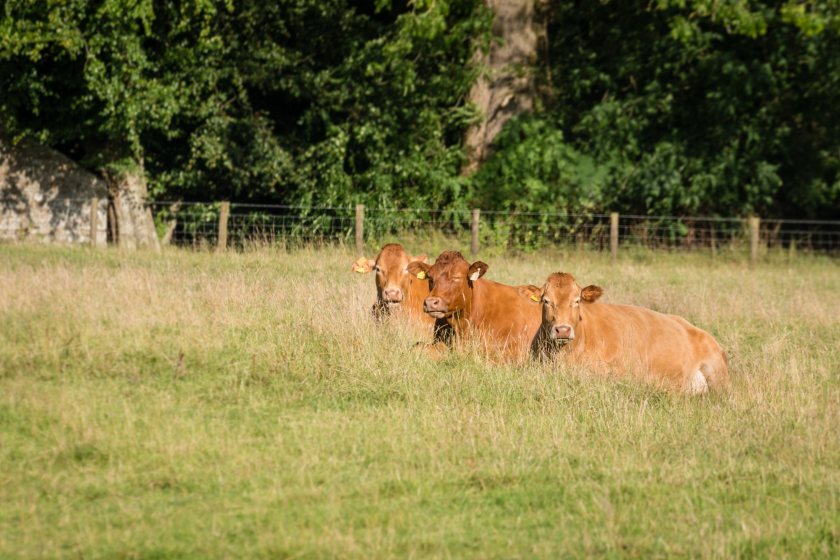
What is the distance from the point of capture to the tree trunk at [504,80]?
2136 cm

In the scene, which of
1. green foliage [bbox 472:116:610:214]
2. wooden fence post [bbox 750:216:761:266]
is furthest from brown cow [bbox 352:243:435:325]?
wooden fence post [bbox 750:216:761:266]

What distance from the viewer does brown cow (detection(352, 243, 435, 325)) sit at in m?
10.7

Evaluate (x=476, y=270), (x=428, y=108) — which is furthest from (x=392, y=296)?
(x=428, y=108)

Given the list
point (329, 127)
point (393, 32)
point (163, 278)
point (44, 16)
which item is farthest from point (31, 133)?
point (163, 278)

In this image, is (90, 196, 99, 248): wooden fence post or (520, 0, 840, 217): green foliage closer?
(90, 196, 99, 248): wooden fence post

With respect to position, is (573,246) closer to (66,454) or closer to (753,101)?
(753,101)

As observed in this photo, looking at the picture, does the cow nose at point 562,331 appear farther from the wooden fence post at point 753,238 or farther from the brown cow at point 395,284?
the wooden fence post at point 753,238

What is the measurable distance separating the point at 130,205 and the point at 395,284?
11.8m

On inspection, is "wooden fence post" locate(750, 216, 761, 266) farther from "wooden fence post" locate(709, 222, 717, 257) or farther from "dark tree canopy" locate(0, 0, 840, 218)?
"dark tree canopy" locate(0, 0, 840, 218)

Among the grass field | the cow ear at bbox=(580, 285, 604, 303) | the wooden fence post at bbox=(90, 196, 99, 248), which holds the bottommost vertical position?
the grass field

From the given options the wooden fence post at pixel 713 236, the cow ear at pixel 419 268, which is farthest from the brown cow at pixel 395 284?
the wooden fence post at pixel 713 236

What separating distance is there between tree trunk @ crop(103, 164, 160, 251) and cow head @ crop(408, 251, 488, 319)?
12.1 m

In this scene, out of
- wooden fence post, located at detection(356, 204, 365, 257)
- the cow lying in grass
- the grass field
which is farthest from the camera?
wooden fence post, located at detection(356, 204, 365, 257)

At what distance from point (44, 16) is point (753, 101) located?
13311 millimetres
